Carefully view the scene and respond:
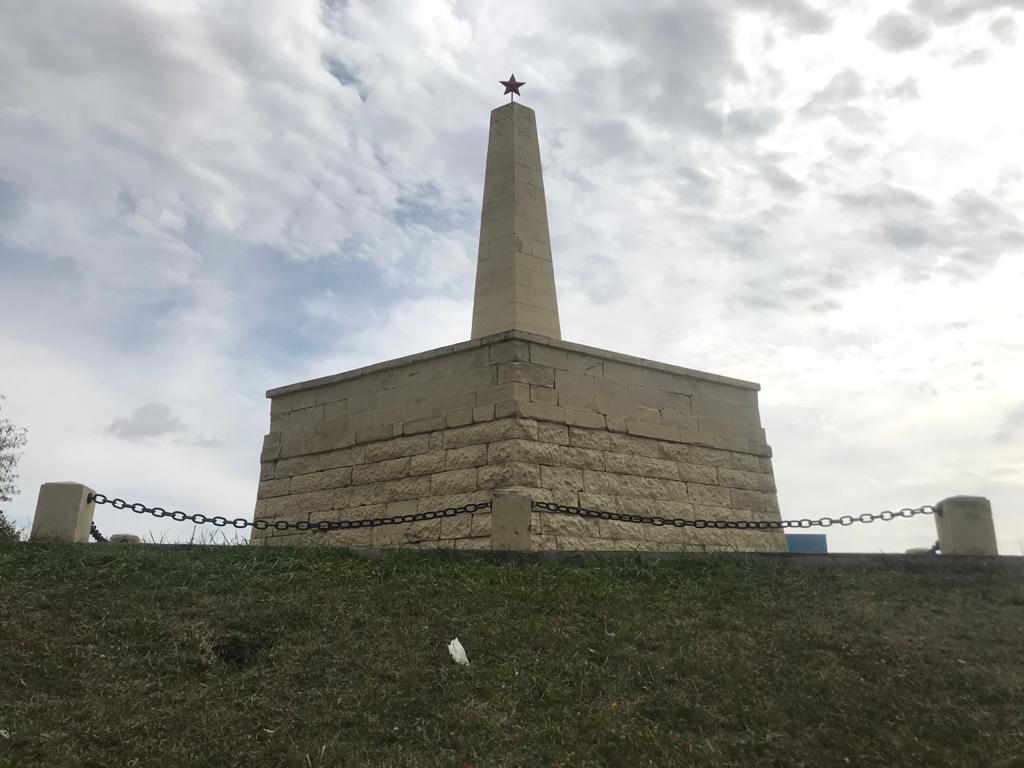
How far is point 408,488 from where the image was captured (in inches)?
449

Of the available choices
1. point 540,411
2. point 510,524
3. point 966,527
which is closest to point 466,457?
point 540,411

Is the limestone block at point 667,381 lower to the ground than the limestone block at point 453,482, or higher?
higher

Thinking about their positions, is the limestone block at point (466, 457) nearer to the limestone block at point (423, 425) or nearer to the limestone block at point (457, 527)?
the limestone block at point (423, 425)

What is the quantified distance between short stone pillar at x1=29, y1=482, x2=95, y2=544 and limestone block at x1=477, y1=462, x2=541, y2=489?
4458mm

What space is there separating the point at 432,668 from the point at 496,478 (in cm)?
486

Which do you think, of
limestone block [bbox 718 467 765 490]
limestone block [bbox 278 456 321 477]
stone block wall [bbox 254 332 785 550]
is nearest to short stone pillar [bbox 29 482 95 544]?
stone block wall [bbox 254 332 785 550]

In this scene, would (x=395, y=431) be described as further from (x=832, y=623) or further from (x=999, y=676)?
(x=999, y=676)

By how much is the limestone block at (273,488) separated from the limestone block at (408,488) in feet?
6.21

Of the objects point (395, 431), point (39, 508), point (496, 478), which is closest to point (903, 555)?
point (496, 478)

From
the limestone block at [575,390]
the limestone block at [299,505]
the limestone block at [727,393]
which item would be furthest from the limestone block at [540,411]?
the limestone block at [299,505]

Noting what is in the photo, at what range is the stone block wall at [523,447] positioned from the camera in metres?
10.8

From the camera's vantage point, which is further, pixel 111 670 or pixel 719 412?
pixel 719 412

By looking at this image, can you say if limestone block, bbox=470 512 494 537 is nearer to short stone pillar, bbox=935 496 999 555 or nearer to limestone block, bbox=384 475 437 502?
limestone block, bbox=384 475 437 502

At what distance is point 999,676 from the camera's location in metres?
5.98
